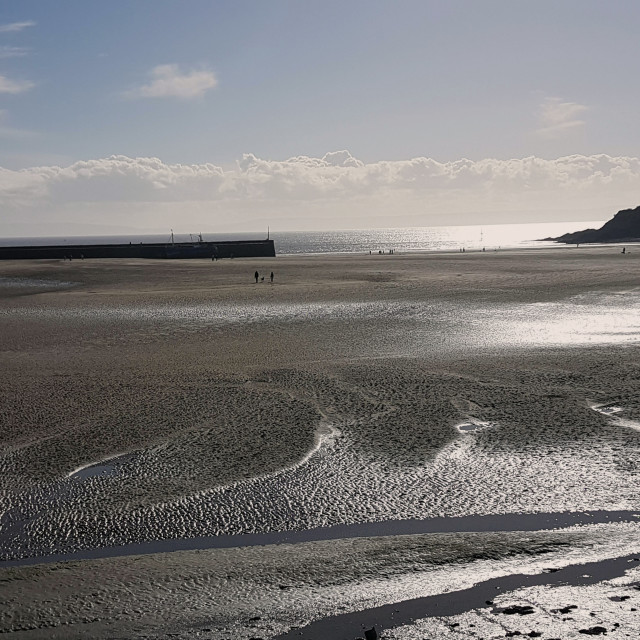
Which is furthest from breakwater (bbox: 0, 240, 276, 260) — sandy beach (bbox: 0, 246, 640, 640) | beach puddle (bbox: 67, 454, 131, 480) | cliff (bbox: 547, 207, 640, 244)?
cliff (bbox: 547, 207, 640, 244)

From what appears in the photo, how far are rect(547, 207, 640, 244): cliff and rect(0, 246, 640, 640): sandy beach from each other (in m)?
139

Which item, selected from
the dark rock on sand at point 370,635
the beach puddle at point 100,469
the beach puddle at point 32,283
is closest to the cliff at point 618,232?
the beach puddle at point 32,283

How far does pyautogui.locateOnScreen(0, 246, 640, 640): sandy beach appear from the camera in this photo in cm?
609

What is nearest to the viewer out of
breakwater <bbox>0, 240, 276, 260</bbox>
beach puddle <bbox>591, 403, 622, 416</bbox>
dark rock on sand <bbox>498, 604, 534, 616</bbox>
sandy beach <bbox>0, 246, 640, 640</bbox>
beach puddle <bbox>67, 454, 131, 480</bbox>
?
dark rock on sand <bbox>498, 604, 534, 616</bbox>

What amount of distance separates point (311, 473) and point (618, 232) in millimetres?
158825

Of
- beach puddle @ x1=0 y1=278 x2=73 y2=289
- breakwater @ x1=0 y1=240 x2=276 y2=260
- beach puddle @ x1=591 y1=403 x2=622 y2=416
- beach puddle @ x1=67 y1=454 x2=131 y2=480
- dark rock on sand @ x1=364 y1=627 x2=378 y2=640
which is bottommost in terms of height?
dark rock on sand @ x1=364 y1=627 x2=378 y2=640

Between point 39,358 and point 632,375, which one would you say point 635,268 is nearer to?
point 632,375

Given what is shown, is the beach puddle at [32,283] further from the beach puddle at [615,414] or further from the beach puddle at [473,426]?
the beach puddle at [615,414]

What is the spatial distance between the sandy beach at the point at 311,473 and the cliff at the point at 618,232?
454ft

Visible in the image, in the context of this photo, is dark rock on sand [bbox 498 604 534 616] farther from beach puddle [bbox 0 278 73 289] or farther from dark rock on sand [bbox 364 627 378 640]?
beach puddle [bbox 0 278 73 289]

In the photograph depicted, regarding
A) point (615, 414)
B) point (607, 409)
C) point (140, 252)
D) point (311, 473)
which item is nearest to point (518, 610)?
point (311, 473)

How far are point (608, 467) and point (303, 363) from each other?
856 cm

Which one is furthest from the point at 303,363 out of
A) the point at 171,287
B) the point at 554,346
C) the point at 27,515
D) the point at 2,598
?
the point at 171,287

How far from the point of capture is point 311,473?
9742 millimetres
